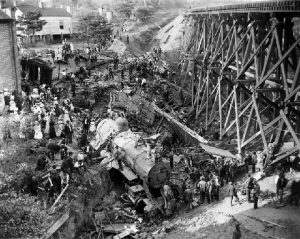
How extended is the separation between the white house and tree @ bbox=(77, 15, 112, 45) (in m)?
5.08

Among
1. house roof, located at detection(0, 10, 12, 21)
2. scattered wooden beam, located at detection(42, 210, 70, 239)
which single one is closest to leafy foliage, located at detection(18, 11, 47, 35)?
house roof, located at detection(0, 10, 12, 21)

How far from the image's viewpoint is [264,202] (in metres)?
11.4

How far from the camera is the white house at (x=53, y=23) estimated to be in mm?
39344

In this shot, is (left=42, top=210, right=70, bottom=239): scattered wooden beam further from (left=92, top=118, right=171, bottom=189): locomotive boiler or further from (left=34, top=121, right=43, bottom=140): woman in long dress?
(left=34, top=121, right=43, bottom=140): woman in long dress

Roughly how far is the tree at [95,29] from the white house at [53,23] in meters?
5.08

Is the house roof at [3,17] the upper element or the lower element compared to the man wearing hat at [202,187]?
upper

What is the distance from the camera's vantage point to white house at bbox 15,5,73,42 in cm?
3934

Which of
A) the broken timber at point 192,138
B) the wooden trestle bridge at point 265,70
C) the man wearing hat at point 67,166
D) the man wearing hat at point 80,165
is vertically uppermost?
the wooden trestle bridge at point 265,70

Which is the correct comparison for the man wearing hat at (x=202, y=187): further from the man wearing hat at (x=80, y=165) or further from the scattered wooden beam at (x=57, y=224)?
the scattered wooden beam at (x=57, y=224)

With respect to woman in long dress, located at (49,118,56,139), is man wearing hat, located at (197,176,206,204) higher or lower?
lower

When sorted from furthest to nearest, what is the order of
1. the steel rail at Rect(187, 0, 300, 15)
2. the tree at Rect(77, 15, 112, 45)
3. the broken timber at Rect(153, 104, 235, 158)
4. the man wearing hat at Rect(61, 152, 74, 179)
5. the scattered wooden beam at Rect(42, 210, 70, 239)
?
the tree at Rect(77, 15, 112, 45) < the broken timber at Rect(153, 104, 235, 158) < the man wearing hat at Rect(61, 152, 74, 179) < the steel rail at Rect(187, 0, 300, 15) < the scattered wooden beam at Rect(42, 210, 70, 239)

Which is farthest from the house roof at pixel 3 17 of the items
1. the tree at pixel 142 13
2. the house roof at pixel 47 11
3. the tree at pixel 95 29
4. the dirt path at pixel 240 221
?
the tree at pixel 142 13

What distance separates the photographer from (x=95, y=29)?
35219 mm

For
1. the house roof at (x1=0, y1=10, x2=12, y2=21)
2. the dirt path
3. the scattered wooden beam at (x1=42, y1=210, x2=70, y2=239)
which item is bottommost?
the dirt path
